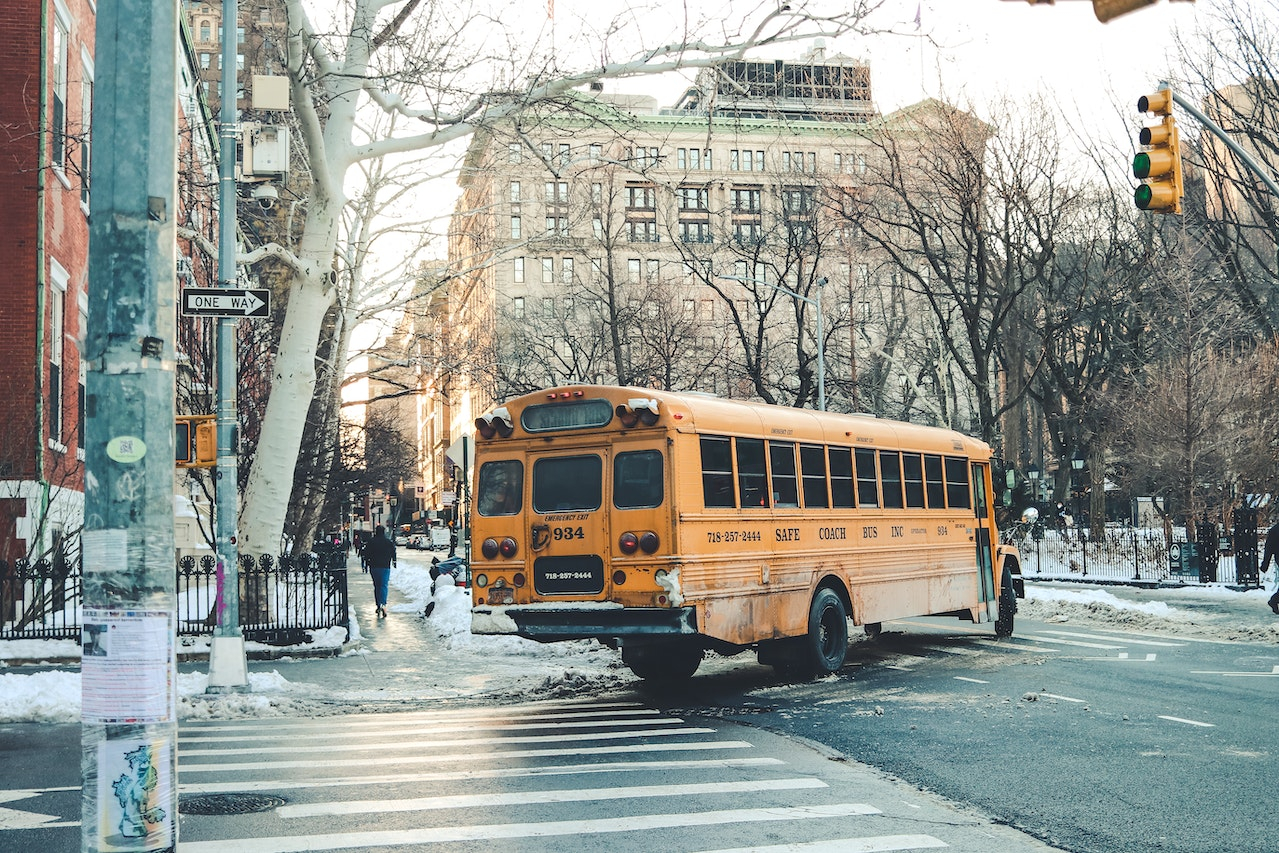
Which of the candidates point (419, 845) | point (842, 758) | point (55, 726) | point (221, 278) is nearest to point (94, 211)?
point (419, 845)

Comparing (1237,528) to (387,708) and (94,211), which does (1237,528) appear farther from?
(94,211)

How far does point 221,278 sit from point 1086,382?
142 ft

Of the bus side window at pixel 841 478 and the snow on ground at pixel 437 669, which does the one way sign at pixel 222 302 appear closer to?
the snow on ground at pixel 437 669

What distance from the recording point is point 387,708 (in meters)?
13.3

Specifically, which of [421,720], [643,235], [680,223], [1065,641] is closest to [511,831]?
[421,720]

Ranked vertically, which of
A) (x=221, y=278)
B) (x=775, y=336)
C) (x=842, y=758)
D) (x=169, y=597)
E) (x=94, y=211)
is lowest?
(x=842, y=758)

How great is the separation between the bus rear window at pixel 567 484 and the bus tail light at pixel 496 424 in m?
0.57

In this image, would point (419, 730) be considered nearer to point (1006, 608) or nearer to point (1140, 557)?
point (1006, 608)

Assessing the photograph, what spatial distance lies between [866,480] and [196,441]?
807 centimetres

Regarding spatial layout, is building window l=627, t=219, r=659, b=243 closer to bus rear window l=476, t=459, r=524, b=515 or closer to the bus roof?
the bus roof

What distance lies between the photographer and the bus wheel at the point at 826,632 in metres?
14.3

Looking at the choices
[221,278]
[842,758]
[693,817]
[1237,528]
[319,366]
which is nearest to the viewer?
[693,817]

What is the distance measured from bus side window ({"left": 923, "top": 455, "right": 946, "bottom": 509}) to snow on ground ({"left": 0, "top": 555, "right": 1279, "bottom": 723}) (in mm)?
3965

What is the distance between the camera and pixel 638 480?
1283cm
